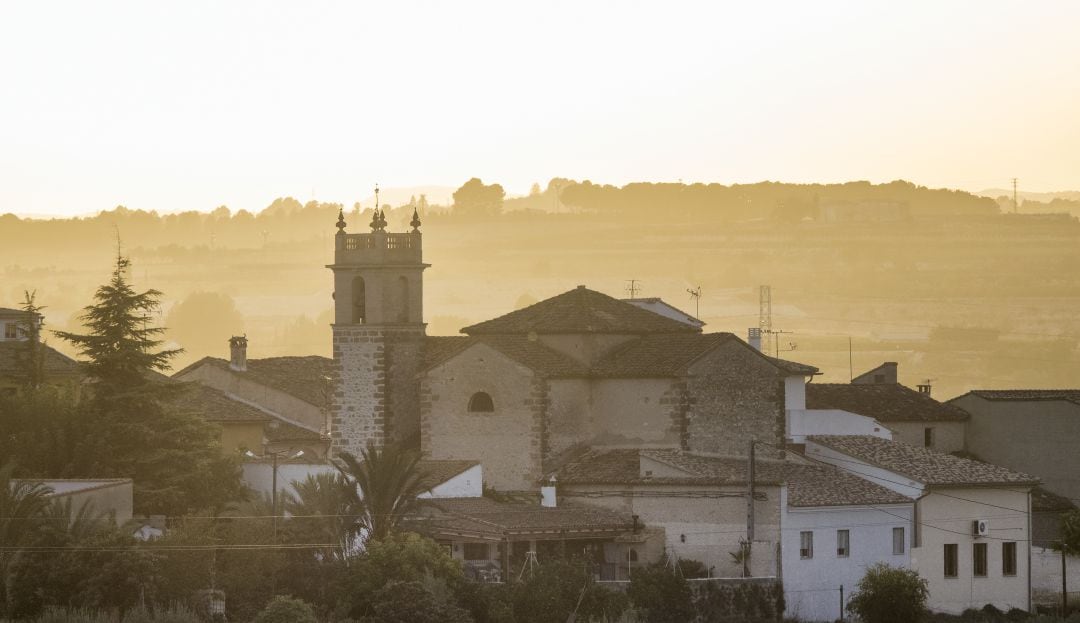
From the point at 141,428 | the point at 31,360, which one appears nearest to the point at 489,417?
the point at 141,428

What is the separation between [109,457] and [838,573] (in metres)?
21.1

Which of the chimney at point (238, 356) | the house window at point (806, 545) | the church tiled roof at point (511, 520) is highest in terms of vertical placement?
the chimney at point (238, 356)

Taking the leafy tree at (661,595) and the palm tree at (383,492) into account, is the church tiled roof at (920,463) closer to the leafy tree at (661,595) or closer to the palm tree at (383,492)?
the leafy tree at (661,595)

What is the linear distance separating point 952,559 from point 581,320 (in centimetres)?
1330

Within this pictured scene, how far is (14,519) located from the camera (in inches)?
2191

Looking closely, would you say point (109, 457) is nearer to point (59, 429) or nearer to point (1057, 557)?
point (59, 429)

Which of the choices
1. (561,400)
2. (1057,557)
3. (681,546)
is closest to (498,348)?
(561,400)

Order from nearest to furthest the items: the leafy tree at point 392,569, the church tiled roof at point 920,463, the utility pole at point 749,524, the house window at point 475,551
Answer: the leafy tree at point 392,569 → the utility pole at point 749,524 → the house window at point 475,551 → the church tiled roof at point 920,463

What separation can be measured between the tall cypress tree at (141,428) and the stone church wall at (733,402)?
545 inches

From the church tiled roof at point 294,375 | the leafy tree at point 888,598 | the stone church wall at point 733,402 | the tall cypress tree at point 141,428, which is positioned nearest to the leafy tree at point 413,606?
the tall cypress tree at point 141,428

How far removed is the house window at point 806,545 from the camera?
61.6m

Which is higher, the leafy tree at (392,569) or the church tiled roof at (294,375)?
the church tiled roof at (294,375)

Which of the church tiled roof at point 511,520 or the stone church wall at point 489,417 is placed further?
the stone church wall at point 489,417

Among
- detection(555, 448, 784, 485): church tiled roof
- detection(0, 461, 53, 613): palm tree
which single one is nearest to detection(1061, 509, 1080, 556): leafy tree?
detection(555, 448, 784, 485): church tiled roof
